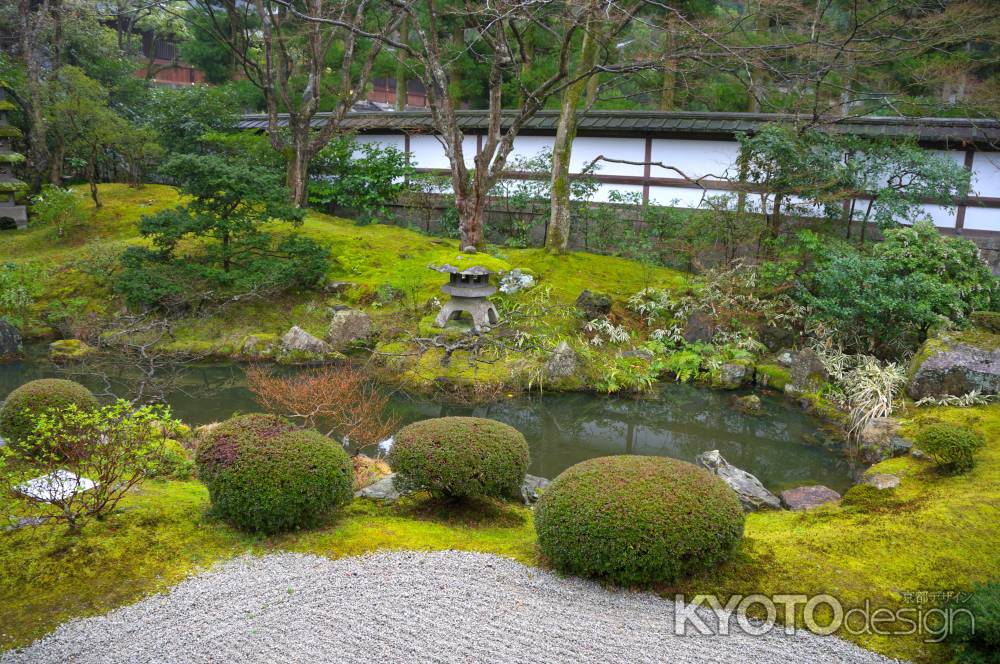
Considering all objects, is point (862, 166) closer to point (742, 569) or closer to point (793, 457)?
point (793, 457)

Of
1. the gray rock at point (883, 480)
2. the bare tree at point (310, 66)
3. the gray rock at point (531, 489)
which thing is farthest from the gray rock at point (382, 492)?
the bare tree at point (310, 66)

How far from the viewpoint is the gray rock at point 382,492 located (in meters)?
6.35

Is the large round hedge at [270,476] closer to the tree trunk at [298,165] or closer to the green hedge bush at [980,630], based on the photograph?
the green hedge bush at [980,630]

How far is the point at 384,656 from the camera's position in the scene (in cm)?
409

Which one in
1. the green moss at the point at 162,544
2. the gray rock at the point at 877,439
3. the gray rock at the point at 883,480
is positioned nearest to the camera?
the green moss at the point at 162,544

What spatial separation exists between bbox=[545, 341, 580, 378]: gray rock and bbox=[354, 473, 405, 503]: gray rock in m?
5.35

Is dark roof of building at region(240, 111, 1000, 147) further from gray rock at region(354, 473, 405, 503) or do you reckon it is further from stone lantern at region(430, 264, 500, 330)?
gray rock at region(354, 473, 405, 503)

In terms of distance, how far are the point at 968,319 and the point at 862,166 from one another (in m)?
3.43

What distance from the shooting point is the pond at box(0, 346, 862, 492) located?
365 inches

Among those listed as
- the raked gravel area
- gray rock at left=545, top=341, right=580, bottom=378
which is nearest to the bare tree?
gray rock at left=545, top=341, right=580, bottom=378

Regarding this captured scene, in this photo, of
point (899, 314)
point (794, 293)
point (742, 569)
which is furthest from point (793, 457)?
point (742, 569)

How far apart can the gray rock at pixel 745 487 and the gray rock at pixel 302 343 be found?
6.93m

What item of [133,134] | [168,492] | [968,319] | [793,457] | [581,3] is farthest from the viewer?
[133,134]

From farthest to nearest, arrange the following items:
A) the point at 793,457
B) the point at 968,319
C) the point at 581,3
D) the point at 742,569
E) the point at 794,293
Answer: the point at 794,293
the point at 581,3
the point at 968,319
the point at 793,457
the point at 742,569
